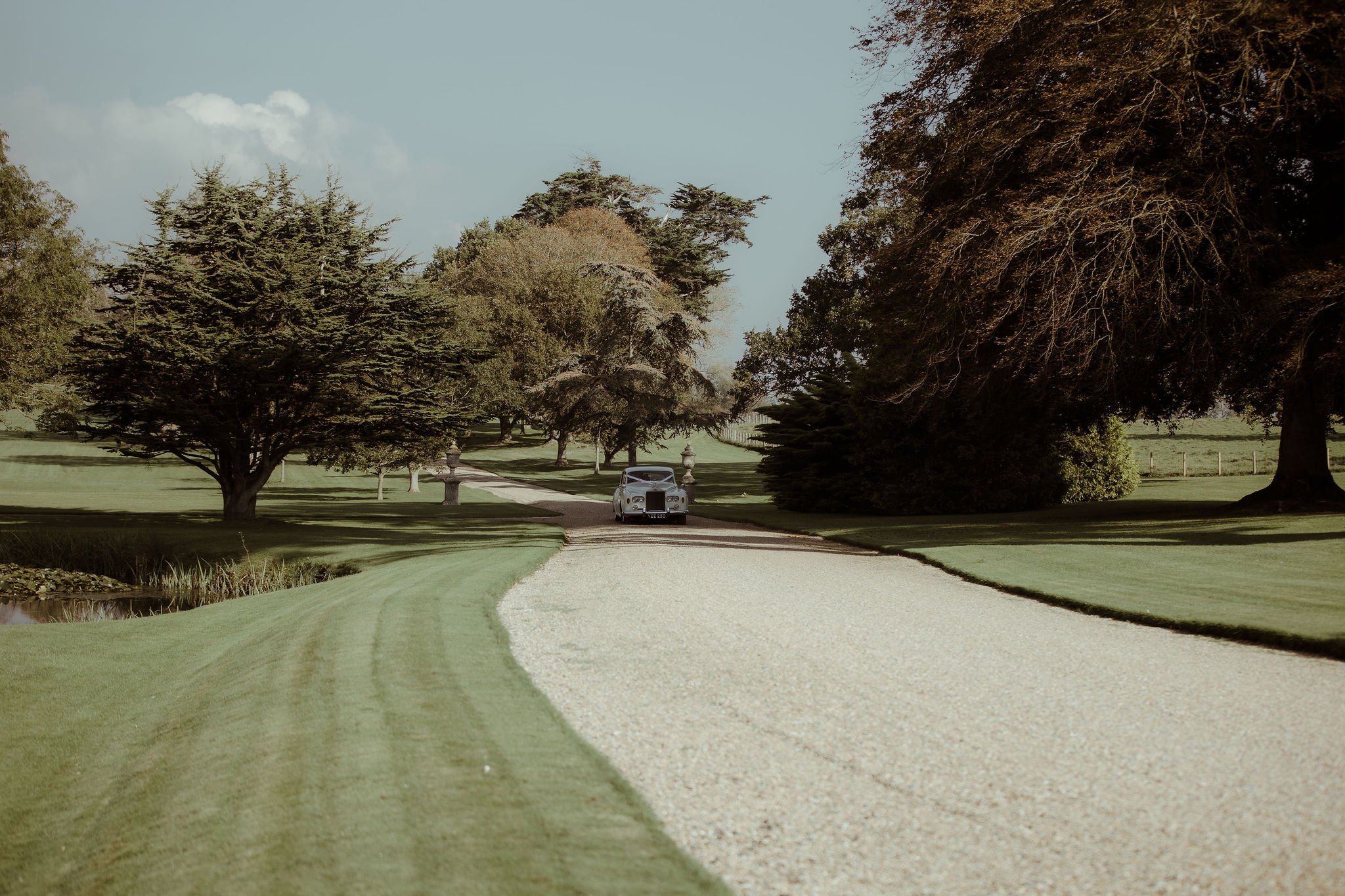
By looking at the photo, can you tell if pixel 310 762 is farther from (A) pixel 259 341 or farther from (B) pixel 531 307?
(B) pixel 531 307

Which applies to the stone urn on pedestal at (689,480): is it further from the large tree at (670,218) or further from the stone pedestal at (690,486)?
the large tree at (670,218)

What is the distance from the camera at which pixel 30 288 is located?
30.5m

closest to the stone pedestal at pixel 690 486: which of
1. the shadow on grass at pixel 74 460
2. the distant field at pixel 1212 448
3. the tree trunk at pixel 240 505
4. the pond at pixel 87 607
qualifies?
the tree trunk at pixel 240 505

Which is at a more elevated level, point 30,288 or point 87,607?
point 30,288

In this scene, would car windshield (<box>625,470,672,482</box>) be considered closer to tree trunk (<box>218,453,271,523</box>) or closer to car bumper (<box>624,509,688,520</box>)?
car bumper (<box>624,509,688,520</box>)

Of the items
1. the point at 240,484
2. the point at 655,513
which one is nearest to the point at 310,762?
the point at 655,513

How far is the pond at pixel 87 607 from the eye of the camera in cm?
1661

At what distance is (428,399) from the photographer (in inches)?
1145

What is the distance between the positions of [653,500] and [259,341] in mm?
10637

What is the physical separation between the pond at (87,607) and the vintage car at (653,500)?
11.8m

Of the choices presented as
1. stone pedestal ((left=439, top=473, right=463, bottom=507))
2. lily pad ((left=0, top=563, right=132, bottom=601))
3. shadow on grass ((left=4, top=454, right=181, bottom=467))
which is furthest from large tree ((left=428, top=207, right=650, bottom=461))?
lily pad ((left=0, top=563, right=132, bottom=601))

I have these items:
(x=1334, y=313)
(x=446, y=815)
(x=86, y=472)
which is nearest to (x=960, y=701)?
(x=446, y=815)

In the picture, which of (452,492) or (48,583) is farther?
(452,492)

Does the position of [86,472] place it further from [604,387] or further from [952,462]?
[952,462]
